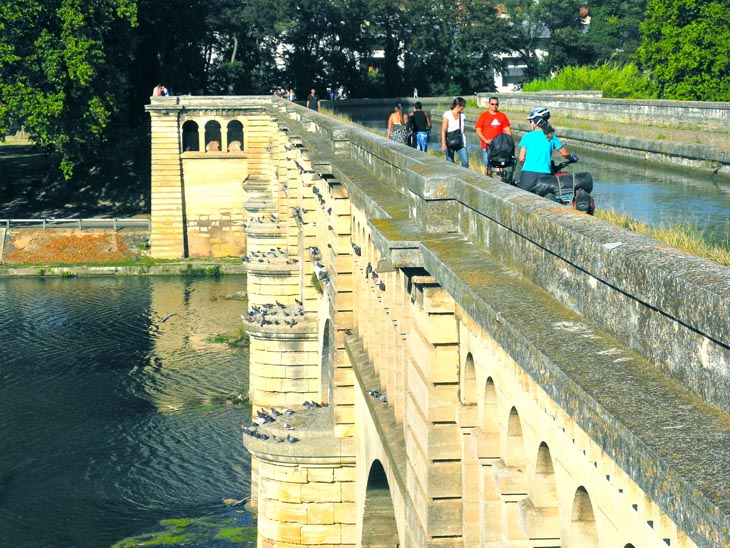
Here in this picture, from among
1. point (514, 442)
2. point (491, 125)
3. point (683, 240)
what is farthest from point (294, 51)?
point (514, 442)

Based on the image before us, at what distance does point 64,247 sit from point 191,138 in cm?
1301

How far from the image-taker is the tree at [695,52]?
188 ft

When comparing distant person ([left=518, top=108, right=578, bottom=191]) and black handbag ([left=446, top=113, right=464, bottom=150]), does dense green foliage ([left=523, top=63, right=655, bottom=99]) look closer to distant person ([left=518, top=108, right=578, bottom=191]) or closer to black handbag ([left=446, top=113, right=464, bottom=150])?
black handbag ([left=446, top=113, right=464, bottom=150])

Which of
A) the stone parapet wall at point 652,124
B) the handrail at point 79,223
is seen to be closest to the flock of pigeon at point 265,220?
the stone parapet wall at point 652,124

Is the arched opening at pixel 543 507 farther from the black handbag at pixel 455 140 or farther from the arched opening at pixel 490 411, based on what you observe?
the black handbag at pixel 455 140

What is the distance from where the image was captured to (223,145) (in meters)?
69.8

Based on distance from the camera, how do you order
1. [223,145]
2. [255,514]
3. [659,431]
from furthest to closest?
[223,145], [255,514], [659,431]

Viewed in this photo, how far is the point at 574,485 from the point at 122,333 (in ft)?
157

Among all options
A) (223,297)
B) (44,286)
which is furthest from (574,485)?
(44,286)

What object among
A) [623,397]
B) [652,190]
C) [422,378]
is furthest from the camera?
[652,190]

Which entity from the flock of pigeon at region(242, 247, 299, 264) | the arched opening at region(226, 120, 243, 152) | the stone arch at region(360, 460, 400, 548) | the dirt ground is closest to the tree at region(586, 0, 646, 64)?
the arched opening at region(226, 120, 243, 152)

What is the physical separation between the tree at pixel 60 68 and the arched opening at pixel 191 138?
8.16m

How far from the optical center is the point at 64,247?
2657 inches

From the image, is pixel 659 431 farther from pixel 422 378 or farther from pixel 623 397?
pixel 422 378
